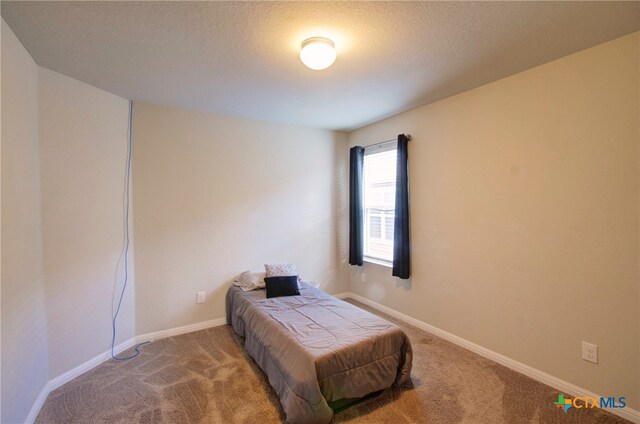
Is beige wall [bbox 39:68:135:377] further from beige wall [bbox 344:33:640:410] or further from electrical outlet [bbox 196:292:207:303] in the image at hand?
beige wall [bbox 344:33:640:410]

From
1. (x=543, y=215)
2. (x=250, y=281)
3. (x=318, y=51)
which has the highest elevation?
(x=318, y=51)

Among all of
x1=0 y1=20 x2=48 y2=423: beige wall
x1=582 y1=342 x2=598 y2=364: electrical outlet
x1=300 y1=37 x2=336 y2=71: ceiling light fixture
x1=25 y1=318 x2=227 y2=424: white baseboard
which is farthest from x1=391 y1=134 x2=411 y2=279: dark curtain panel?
x1=0 y1=20 x2=48 y2=423: beige wall

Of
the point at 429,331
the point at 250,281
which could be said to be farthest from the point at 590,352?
the point at 250,281

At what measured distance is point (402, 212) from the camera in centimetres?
332

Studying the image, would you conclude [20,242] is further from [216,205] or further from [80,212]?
[216,205]

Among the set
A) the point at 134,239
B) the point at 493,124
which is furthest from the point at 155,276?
the point at 493,124

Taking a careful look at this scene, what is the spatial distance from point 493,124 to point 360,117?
1492 mm

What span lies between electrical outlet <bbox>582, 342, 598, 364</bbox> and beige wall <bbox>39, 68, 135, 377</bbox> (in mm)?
3814

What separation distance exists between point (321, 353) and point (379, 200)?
7.75 feet

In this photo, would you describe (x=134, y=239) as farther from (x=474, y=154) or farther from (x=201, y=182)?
(x=474, y=154)

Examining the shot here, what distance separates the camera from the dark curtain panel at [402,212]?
330cm

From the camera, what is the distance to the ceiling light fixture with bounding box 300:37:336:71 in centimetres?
185

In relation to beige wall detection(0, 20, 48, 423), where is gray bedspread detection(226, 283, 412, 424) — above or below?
below

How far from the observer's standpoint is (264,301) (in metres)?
2.86
